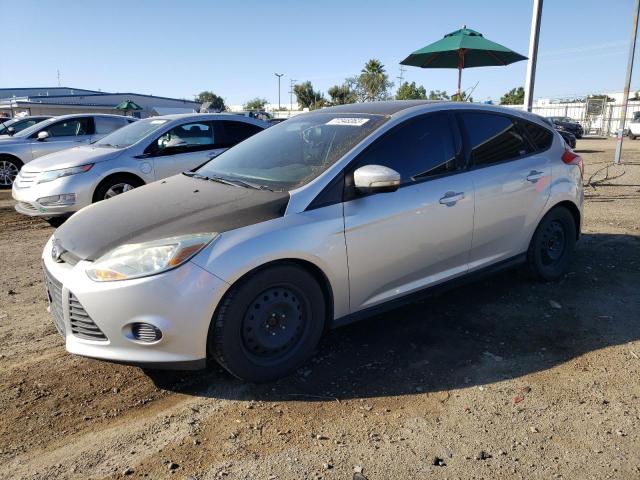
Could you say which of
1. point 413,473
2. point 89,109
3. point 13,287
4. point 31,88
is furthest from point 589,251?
point 31,88

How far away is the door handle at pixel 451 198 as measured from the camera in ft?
12.1

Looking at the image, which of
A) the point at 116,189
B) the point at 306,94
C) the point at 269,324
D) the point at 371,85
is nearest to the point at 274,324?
the point at 269,324

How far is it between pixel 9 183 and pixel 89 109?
132 ft

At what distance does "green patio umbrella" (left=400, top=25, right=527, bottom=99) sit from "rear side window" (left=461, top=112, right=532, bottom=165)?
5579 millimetres

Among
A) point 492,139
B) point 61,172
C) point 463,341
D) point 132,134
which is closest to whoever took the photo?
point 463,341

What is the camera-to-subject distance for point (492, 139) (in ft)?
13.8

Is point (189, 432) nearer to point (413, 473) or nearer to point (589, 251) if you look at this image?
point (413, 473)

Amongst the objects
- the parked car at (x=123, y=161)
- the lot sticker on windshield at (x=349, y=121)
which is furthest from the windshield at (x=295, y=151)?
the parked car at (x=123, y=161)

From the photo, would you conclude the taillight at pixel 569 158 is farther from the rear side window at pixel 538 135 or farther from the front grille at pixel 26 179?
the front grille at pixel 26 179

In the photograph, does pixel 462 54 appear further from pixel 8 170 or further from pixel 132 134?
pixel 8 170

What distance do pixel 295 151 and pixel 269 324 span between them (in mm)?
1359

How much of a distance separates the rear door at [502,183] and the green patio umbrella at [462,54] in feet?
18.5

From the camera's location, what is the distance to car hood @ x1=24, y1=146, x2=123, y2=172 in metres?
6.95

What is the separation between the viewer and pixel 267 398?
2.98 metres
